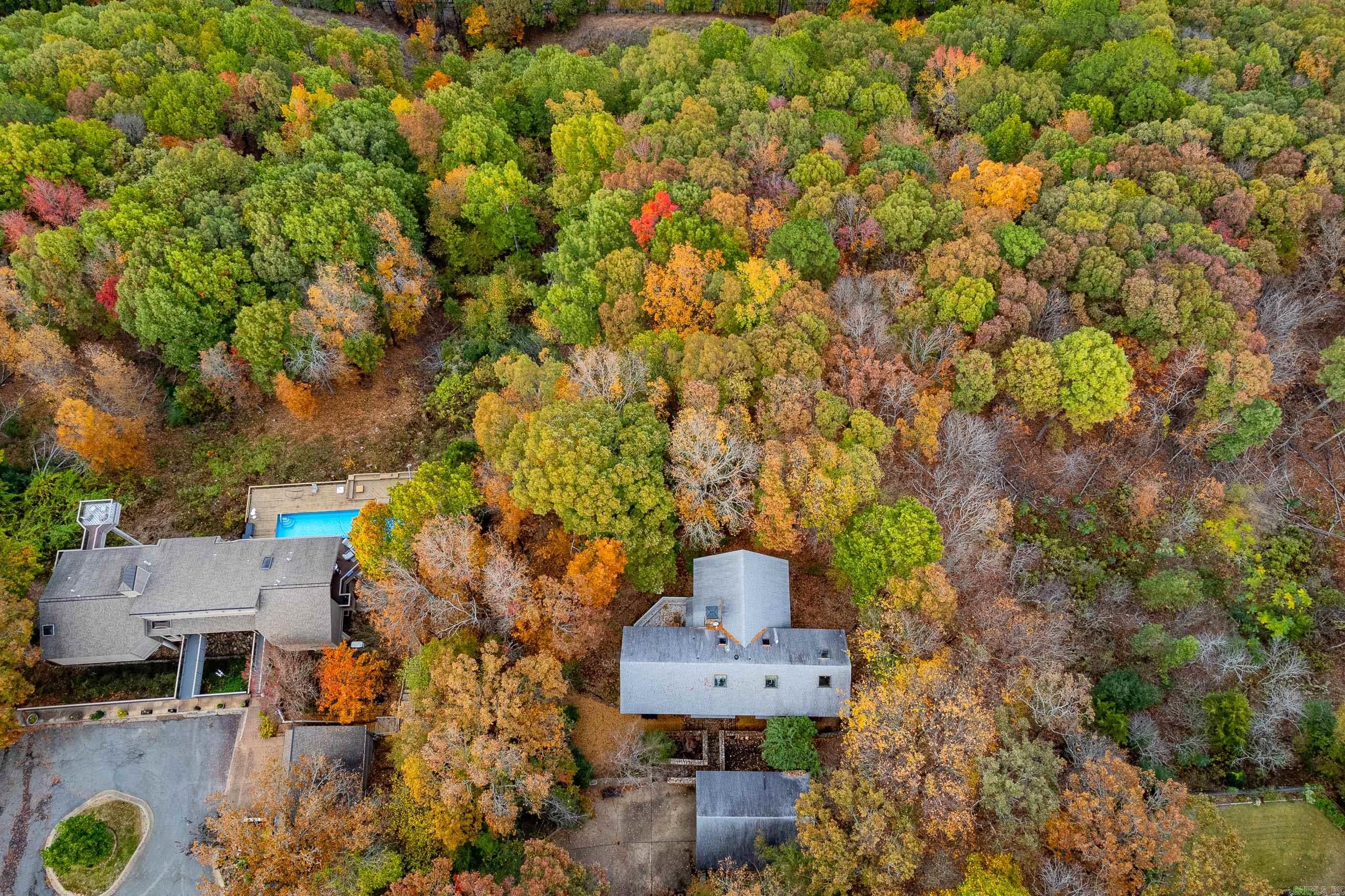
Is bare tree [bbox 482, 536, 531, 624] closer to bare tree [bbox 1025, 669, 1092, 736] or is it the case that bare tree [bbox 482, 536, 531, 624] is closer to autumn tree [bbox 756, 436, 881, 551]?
autumn tree [bbox 756, 436, 881, 551]

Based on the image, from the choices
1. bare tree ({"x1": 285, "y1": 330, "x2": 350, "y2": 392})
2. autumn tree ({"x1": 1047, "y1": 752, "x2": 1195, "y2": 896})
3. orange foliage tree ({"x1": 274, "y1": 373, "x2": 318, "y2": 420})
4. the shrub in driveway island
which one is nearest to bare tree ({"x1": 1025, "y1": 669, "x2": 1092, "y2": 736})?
autumn tree ({"x1": 1047, "y1": 752, "x2": 1195, "y2": 896})

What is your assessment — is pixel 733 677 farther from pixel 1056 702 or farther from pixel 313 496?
pixel 313 496

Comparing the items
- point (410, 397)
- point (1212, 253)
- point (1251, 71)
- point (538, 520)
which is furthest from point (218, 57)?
point (1251, 71)

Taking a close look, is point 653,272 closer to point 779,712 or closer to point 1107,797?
point 779,712

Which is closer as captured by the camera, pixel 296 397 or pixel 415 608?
pixel 415 608

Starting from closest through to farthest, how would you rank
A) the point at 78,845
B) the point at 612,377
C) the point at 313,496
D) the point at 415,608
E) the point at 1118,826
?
the point at 1118,826 < the point at 78,845 < the point at 415,608 < the point at 612,377 < the point at 313,496

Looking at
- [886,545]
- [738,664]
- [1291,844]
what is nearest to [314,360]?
[738,664]
